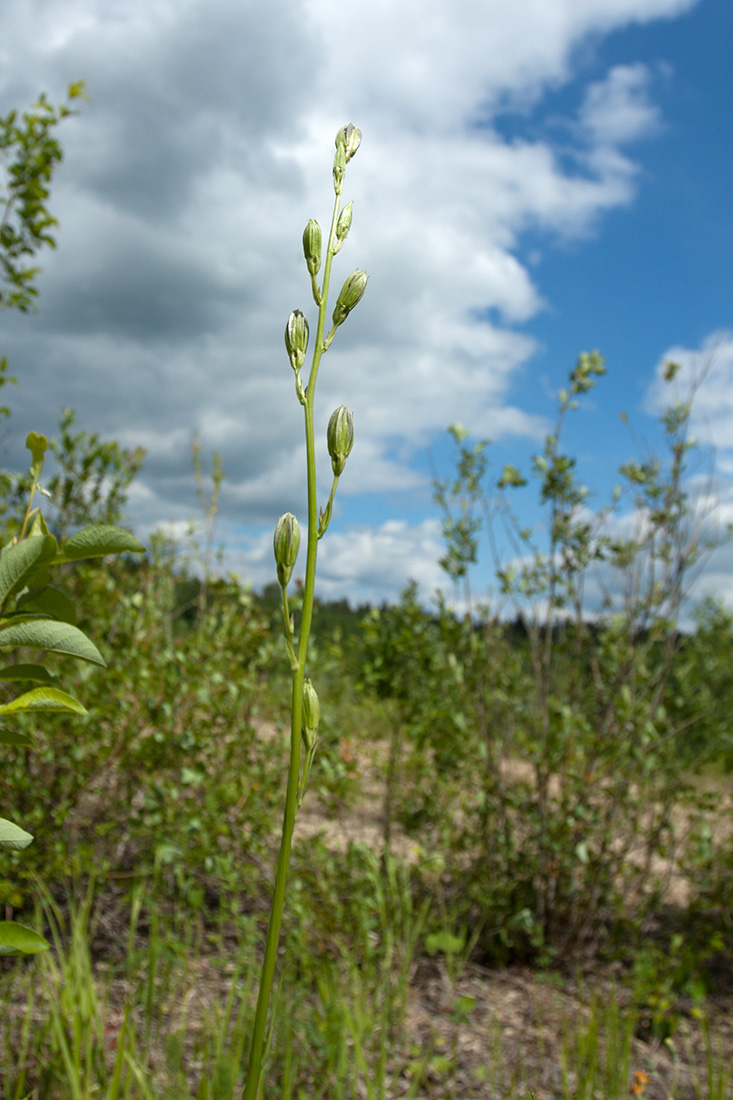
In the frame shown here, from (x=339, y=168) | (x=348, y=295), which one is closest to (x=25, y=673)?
(x=348, y=295)

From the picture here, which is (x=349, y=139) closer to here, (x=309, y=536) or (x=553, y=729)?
(x=309, y=536)

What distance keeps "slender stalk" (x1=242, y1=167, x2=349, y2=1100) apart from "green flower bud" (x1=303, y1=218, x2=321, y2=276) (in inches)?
2.2

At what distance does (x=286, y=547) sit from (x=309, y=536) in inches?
1.3

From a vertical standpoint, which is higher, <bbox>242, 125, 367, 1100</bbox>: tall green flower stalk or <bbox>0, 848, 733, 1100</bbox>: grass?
<bbox>242, 125, 367, 1100</bbox>: tall green flower stalk

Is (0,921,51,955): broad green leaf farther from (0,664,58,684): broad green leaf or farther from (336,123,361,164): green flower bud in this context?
(336,123,361,164): green flower bud

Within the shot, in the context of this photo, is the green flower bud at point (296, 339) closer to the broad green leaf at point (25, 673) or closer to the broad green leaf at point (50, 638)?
the broad green leaf at point (50, 638)

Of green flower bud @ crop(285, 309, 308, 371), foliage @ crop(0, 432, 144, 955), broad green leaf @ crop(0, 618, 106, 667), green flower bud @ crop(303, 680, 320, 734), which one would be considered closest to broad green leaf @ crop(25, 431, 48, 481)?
foliage @ crop(0, 432, 144, 955)

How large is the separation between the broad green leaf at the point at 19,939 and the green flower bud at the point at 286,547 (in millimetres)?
499

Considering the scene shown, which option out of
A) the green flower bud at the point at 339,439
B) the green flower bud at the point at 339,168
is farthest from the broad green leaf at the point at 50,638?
the green flower bud at the point at 339,168

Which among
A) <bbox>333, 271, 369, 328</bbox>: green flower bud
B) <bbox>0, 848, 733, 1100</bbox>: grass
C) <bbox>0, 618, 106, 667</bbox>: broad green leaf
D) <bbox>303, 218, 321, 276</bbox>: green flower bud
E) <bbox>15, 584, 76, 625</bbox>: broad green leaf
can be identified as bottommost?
<bbox>0, 848, 733, 1100</bbox>: grass

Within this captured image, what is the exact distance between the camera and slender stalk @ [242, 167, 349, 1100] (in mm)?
614

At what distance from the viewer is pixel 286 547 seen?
2.30ft

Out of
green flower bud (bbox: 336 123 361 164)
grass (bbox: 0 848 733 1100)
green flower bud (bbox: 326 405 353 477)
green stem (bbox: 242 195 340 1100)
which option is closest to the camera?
green stem (bbox: 242 195 340 1100)

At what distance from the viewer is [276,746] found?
341cm
